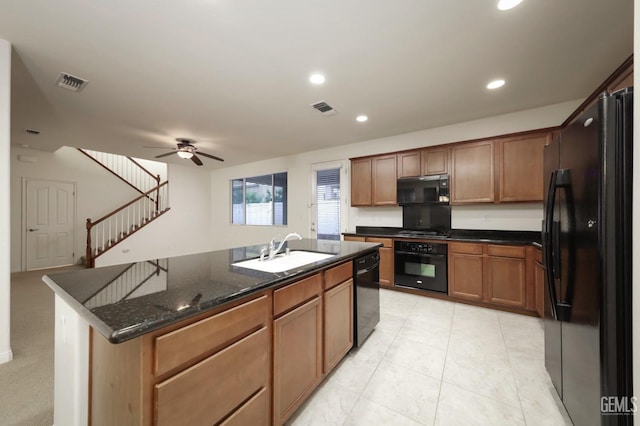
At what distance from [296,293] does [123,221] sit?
6.60m

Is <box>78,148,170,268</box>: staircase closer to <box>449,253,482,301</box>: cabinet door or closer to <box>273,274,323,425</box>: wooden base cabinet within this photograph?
<box>273,274,323,425</box>: wooden base cabinet

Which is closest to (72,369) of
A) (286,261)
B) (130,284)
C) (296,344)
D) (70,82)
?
(130,284)

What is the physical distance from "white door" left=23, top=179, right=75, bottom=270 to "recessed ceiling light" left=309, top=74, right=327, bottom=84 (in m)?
6.65

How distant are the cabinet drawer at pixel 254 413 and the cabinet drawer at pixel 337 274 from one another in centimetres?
74

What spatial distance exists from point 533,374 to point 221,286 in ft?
8.05

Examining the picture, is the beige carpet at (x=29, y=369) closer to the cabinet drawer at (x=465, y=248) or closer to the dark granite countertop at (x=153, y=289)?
the dark granite countertop at (x=153, y=289)

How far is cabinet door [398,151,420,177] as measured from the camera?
3939 millimetres

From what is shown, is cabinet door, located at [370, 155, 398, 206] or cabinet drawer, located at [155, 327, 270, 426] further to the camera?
cabinet door, located at [370, 155, 398, 206]

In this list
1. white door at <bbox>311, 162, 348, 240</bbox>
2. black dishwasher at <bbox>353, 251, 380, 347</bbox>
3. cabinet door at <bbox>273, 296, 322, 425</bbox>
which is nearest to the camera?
cabinet door at <bbox>273, 296, 322, 425</bbox>

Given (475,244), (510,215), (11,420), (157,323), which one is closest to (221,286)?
(157,323)

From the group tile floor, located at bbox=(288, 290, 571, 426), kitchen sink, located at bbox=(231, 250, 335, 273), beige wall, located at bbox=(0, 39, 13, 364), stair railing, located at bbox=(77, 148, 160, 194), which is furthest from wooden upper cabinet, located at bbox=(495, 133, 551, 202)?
stair railing, located at bbox=(77, 148, 160, 194)

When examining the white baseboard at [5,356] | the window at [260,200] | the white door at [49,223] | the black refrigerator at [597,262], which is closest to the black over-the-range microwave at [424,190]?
the black refrigerator at [597,262]

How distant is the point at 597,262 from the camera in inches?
42.8

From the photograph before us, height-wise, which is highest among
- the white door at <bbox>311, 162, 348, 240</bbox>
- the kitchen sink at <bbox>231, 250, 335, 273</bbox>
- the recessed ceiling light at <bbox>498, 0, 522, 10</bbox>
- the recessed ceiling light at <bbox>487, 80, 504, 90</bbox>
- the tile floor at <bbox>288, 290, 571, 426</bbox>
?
the recessed ceiling light at <bbox>487, 80, 504, 90</bbox>
